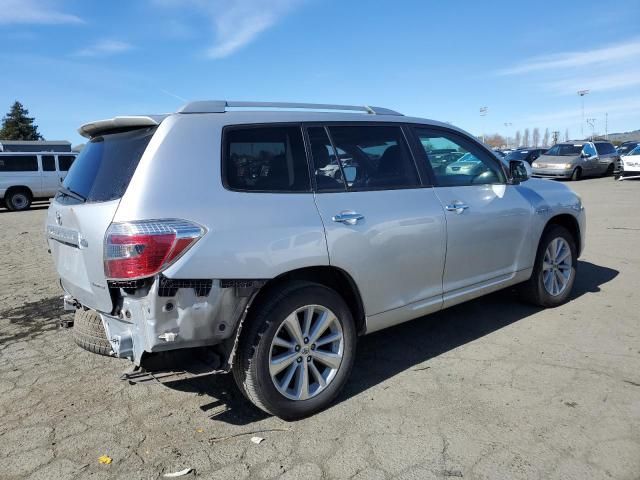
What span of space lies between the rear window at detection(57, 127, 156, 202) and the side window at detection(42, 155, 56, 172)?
58.6 ft

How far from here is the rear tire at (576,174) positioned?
2270cm

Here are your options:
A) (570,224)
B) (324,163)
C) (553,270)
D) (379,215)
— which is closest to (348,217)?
(379,215)

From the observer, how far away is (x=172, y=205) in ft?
8.59

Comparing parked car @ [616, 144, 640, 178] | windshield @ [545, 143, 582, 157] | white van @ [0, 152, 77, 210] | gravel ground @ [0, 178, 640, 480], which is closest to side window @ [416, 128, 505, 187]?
gravel ground @ [0, 178, 640, 480]

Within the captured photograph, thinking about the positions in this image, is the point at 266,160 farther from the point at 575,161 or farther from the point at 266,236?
the point at 575,161

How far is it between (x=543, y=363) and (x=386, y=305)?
131 cm

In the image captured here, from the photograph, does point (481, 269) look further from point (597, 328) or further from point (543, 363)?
point (597, 328)

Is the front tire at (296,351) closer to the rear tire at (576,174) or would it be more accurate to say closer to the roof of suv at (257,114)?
the roof of suv at (257,114)

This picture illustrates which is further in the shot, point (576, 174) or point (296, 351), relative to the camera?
point (576, 174)

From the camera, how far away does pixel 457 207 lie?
3.86 metres

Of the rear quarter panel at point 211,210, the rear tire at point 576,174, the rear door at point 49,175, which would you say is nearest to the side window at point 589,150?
the rear tire at point 576,174

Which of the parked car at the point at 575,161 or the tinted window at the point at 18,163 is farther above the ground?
the tinted window at the point at 18,163

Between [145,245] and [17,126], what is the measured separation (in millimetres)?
68294

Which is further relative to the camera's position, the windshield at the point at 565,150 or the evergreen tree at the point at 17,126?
the evergreen tree at the point at 17,126
